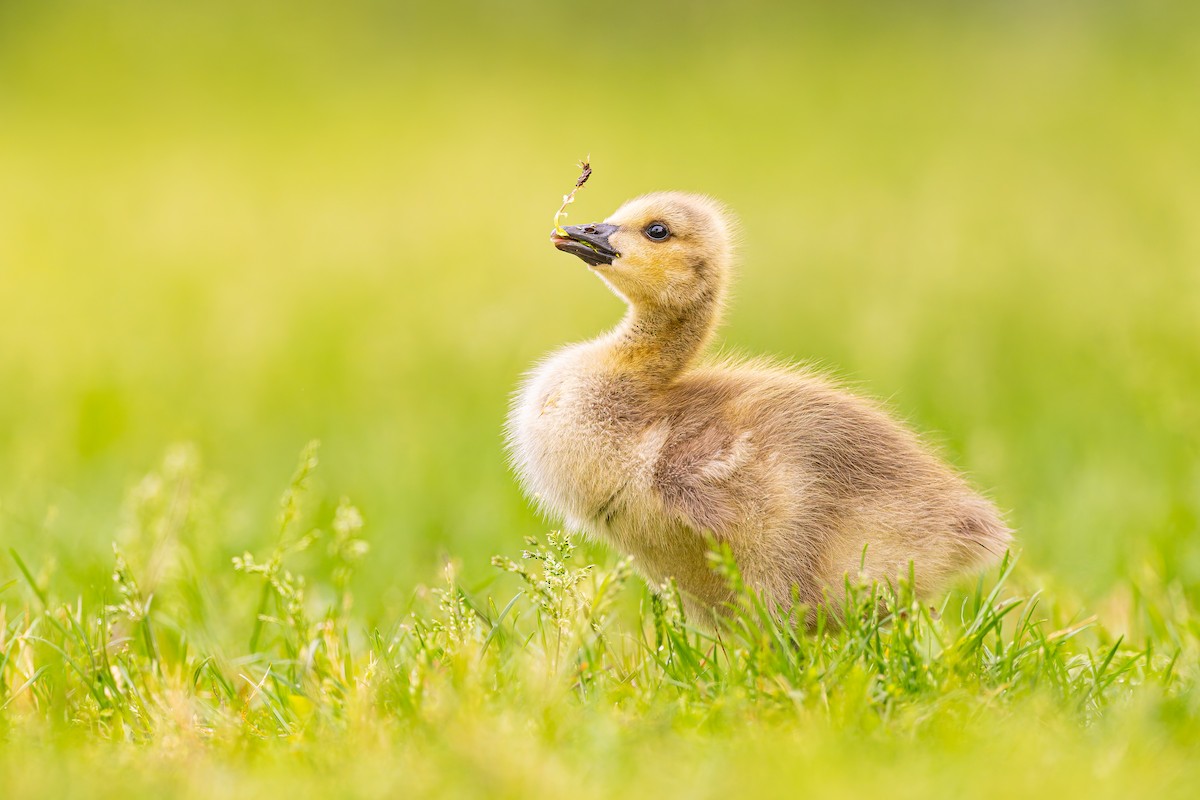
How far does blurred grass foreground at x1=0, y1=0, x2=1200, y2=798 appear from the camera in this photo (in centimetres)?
338

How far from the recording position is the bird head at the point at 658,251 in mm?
4516

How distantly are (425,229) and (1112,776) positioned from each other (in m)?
12.1

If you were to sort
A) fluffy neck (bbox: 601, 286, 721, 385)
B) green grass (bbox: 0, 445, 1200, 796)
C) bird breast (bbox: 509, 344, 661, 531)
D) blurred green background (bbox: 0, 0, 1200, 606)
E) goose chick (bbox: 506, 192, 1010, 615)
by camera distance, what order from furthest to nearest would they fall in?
blurred green background (bbox: 0, 0, 1200, 606) < fluffy neck (bbox: 601, 286, 721, 385) < bird breast (bbox: 509, 344, 661, 531) < goose chick (bbox: 506, 192, 1010, 615) < green grass (bbox: 0, 445, 1200, 796)

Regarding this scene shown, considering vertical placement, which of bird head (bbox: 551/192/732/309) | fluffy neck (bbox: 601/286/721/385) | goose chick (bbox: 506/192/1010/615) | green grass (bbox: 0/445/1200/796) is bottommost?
green grass (bbox: 0/445/1200/796)

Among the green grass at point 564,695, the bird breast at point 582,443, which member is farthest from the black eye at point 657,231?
the green grass at point 564,695

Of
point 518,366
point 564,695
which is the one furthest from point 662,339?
point 518,366

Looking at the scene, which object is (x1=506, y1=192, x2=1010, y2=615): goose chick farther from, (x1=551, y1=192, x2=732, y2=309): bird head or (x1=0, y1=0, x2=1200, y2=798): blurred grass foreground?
(x1=0, y1=0, x2=1200, y2=798): blurred grass foreground

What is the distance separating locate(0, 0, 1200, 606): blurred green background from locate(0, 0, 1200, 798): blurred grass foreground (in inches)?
2.3

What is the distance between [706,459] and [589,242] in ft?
3.09

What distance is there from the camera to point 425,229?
47.2 ft

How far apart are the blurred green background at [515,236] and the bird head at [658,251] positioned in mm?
650

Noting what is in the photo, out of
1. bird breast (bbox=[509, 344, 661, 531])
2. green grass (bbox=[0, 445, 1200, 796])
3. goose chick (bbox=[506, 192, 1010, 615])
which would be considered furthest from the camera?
bird breast (bbox=[509, 344, 661, 531])

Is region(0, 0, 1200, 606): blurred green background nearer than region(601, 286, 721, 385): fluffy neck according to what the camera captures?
No

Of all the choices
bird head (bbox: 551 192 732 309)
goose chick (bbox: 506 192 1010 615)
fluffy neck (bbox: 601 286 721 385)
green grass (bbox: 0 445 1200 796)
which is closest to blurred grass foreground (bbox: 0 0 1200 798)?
green grass (bbox: 0 445 1200 796)
